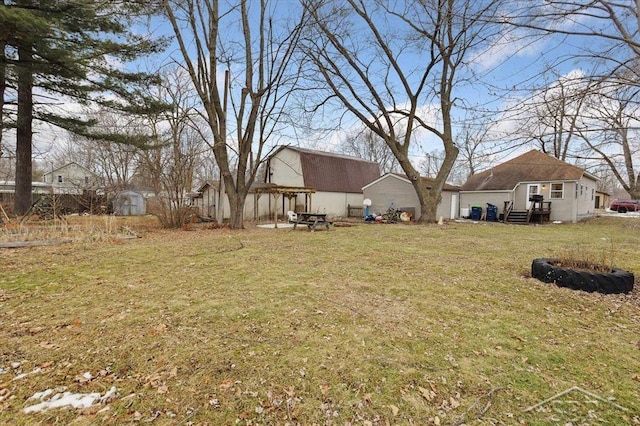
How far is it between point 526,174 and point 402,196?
7.89m

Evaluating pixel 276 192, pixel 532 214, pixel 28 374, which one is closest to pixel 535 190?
pixel 532 214

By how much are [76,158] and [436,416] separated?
46085mm

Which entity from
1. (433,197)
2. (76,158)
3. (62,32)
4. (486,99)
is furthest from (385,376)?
(76,158)

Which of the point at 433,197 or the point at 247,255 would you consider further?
the point at 433,197

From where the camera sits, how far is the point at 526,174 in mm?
19281

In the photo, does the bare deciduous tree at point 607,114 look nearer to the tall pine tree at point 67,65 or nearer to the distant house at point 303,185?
the tall pine tree at point 67,65

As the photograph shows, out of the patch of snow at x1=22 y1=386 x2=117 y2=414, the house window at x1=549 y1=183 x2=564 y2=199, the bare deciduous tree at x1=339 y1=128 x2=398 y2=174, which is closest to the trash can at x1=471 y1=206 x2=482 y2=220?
the house window at x1=549 y1=183 x2=564 y2=199

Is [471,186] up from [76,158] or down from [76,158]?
down

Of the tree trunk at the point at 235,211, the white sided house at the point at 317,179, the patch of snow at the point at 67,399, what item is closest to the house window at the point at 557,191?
the white sided house at the point at 317,179

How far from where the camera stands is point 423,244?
30.4 feet

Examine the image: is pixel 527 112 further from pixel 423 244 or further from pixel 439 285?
pixel 423 244

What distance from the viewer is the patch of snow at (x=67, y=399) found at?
2.14m

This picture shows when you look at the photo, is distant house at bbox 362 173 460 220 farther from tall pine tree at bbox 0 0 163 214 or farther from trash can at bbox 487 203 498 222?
tall pine tree at bbox 0 0 163 214

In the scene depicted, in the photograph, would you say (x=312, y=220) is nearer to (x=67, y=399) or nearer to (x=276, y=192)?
(x=276, y=192)
